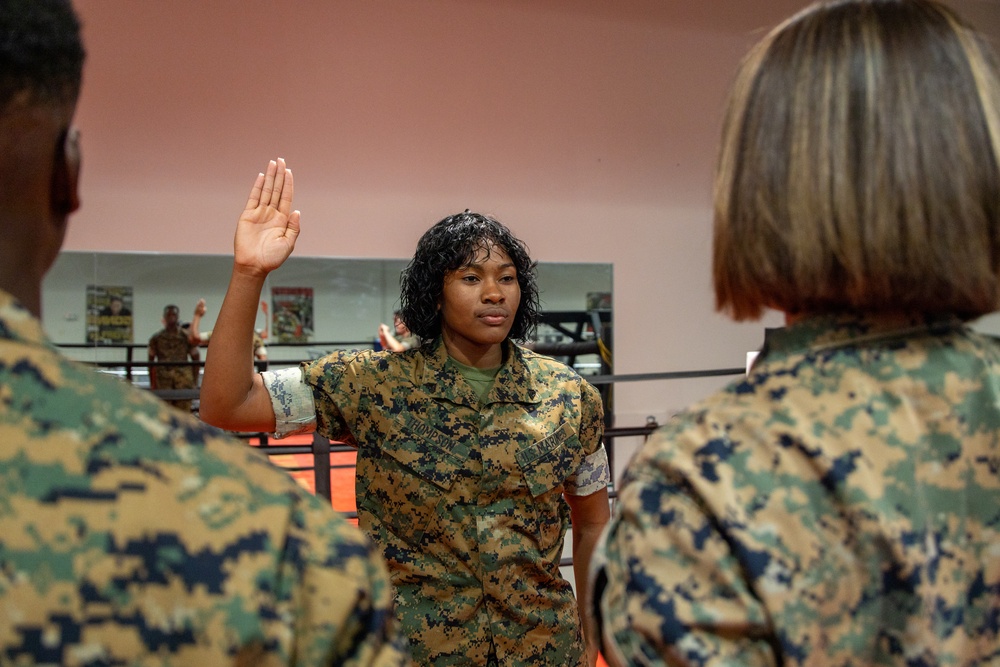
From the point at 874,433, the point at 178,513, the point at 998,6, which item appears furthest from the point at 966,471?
the point at 998,6

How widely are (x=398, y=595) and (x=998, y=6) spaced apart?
6612 mm

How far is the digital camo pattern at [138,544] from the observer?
494 mm

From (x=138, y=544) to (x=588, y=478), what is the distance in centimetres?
132

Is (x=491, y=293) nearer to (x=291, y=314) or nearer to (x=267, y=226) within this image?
(x=267, y=226)

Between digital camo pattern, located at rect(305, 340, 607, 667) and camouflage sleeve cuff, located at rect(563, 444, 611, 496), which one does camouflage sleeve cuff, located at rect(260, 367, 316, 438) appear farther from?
camouflage sleeve cuff, located at rect(563, 444, 611, 496)

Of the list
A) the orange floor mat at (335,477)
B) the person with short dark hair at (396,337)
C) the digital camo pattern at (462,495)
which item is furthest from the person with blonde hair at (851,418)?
the person with short dark hair at (396,337)

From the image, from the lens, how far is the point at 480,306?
1.72 metres

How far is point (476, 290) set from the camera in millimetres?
1732

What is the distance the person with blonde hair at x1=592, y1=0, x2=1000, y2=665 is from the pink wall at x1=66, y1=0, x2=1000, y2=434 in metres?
4.22

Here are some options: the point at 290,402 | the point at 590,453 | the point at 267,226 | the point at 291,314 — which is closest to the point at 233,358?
the point at 290,402

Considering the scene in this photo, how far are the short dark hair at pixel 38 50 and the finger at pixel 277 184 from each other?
1.01 metres

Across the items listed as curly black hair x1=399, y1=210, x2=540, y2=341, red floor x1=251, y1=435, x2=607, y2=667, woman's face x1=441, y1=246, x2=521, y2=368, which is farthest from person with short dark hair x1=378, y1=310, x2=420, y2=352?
woman's face x1=441, y1=246, x2=521, y2=368

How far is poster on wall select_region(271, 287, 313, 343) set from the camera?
4.44 metres

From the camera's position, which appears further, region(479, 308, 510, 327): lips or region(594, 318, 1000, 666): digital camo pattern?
region(479, 308, 510, 327): lips
